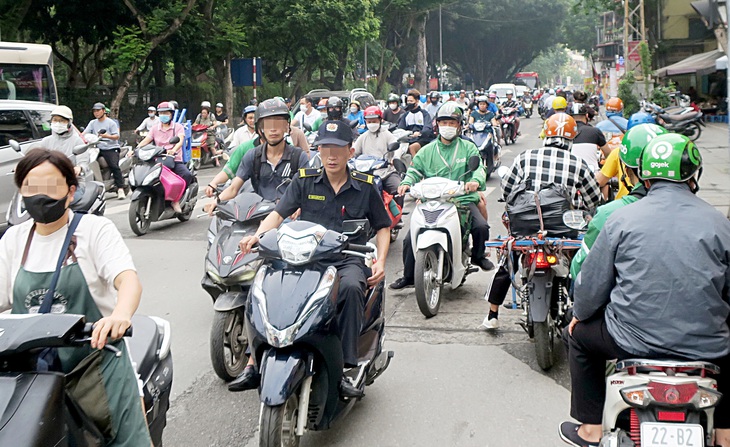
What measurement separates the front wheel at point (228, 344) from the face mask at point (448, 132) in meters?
2.81

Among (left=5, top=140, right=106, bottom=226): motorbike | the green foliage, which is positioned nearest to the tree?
the green foliage

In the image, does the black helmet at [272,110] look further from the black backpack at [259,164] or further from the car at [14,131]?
the car at [14,131]

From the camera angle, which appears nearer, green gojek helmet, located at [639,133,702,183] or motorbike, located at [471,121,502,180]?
green gojek helmet, located at [639,133,702,183]

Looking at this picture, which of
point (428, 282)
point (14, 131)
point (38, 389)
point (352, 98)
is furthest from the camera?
point (352, 98)

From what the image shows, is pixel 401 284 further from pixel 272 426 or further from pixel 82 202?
pixel 272 426

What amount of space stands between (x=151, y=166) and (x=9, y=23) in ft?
42.0

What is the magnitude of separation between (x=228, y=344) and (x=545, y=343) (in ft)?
6.61

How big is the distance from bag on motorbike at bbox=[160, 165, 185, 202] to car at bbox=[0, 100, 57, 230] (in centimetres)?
159

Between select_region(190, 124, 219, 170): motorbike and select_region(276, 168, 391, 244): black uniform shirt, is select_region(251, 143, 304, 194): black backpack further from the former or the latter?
select_region(190, 124, 219, 170): motorbike

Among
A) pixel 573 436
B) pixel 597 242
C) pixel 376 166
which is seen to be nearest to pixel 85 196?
pixel 376 166

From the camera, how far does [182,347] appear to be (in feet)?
19.8

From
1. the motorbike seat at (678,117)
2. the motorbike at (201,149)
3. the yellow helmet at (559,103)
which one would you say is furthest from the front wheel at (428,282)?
the motorbike at (201,149)

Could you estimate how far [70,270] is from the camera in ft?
9.88

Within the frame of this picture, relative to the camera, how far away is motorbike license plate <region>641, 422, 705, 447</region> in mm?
2828
